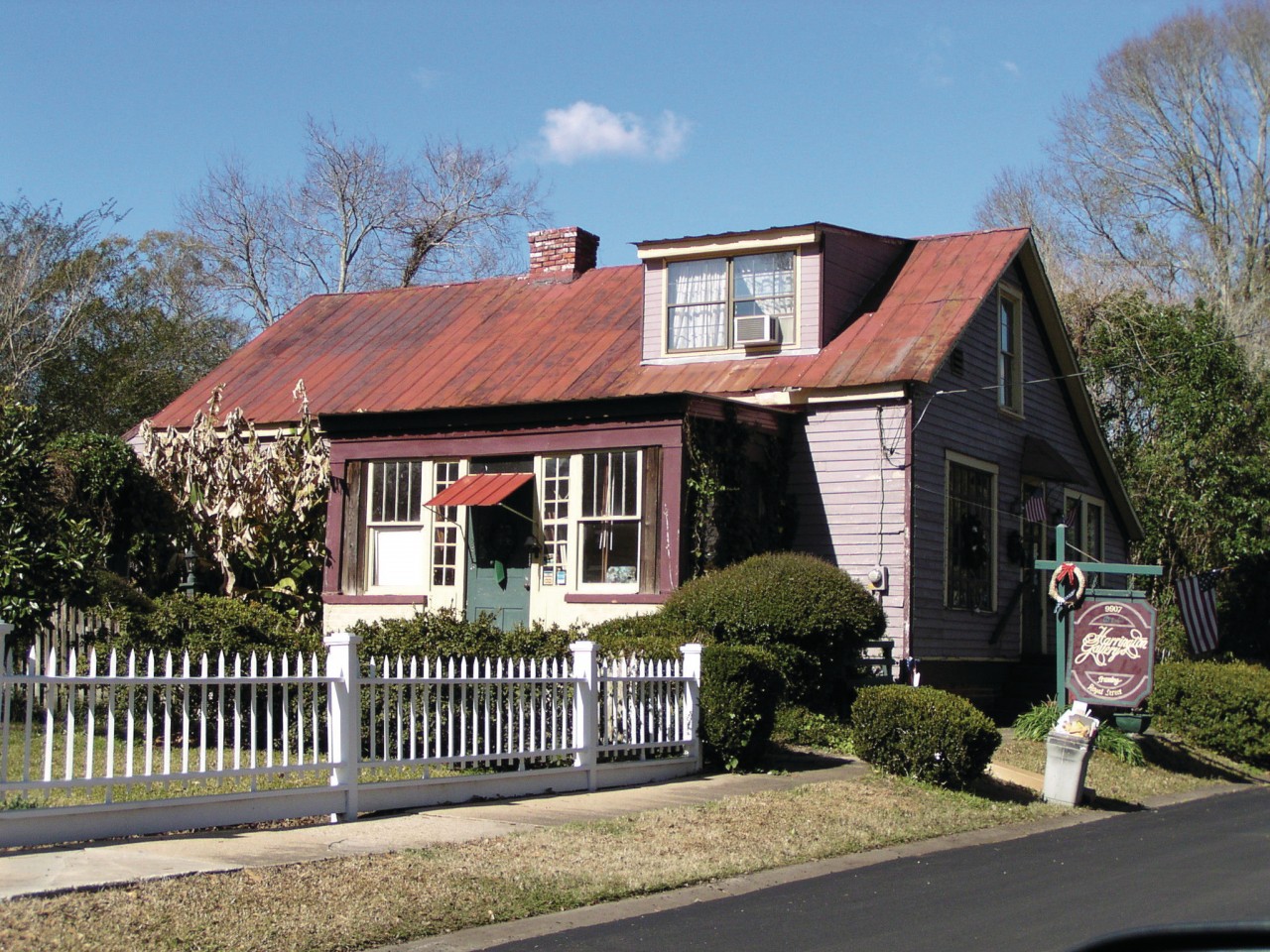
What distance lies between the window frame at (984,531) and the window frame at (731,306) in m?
2.75

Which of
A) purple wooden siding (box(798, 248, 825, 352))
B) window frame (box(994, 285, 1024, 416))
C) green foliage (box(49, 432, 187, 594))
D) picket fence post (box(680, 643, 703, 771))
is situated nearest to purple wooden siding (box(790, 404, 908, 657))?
purple wooden siding (box(798, 248, 825, 352))

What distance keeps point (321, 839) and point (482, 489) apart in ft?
30.4

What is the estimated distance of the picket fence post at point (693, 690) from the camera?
13.2 m

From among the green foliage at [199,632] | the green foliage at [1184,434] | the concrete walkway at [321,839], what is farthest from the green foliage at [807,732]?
the green foliage at [1184,434]

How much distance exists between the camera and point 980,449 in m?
20.3

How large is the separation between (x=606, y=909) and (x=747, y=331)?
12703 millimetres

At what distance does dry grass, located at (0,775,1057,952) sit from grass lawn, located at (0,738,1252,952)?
1cm

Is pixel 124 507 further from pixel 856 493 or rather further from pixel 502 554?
pixel 856 493

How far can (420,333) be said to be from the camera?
2395 cm

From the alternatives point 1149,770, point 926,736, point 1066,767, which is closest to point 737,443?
point 926,736

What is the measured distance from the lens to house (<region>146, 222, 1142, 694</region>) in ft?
58.5

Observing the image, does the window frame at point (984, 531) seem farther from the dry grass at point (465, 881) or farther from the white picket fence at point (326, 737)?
the dry grass at point (465, 881)

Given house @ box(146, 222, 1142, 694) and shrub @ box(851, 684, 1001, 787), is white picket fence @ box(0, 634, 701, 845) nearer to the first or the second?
shrub @ box(851, 684, 1001, 787)

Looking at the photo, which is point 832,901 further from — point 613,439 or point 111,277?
point 111,277
